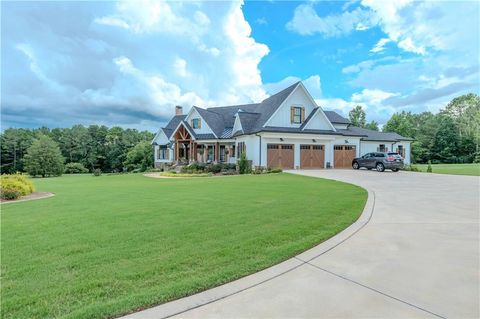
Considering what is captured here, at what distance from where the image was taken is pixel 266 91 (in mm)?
39000

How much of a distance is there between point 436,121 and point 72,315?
232 ft

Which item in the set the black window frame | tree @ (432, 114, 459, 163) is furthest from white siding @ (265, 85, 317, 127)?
tree @ (432, 114, 459, 163)

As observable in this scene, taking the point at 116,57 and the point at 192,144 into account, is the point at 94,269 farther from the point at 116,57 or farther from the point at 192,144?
the point at 192,144

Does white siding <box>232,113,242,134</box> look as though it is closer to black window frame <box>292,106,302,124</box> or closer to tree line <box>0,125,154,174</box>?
black window frame <box>292,106,302,124</box>

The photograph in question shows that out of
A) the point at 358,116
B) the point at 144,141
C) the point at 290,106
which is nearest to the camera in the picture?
the point at 290,106

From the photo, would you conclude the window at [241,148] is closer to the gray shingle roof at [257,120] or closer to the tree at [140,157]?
the gray shingle roof at [257,120]

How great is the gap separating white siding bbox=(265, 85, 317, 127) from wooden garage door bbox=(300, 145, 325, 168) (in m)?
2.60

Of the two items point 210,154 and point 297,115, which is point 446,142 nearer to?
point 297,115

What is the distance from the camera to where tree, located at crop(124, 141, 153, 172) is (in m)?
44.3

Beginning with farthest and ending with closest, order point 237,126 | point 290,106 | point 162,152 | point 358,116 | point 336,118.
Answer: point 358,116 < point 162,152 < point 336,118 < point 237,126 < point 290,106

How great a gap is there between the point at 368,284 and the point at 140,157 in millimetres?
48051

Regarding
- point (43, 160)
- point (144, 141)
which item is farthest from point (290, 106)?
point (144, 141)

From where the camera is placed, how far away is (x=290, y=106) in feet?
90.1

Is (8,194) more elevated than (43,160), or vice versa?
(43,160)
